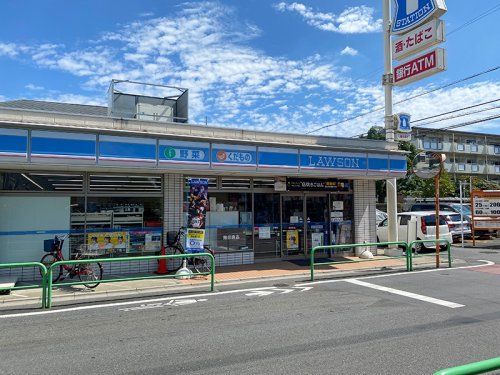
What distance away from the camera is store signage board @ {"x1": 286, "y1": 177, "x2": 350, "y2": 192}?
1392 centimetres

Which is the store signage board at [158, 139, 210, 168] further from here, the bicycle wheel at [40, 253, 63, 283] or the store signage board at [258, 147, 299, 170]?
the bicycle wheel at [40, 253, 63, 283]

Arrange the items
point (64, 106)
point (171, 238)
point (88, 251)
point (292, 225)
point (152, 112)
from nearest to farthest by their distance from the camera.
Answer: point (88, 251), point (171, 238), point (292, 225), point (152, 112), point (64, 106)

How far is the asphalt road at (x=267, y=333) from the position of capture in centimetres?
498

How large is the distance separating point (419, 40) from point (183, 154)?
930cm

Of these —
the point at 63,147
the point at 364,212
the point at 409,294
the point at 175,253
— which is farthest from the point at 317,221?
the point at 63,147

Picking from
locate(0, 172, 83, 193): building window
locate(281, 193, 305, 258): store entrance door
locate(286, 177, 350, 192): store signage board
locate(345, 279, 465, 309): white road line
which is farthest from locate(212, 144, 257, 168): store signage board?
locate(345, 279, 465, 309): white road line

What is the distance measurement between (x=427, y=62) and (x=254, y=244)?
28.0 feet

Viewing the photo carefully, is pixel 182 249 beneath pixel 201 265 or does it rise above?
above

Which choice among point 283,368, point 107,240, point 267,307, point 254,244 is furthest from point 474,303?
point 107,240

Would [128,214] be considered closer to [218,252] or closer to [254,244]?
[218,252]

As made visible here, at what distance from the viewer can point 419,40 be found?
1454cm

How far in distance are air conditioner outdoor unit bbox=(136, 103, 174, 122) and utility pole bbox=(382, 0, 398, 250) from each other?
8061mm

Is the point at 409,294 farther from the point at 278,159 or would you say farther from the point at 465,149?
the point at 465,149

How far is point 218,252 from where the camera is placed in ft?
42.7
